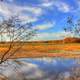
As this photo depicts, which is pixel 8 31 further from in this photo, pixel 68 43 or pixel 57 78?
pixel 68 43

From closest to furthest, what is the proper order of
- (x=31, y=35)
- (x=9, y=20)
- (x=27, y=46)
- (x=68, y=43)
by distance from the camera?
(x=9, y=20), (x=31, y=35), (x=27, y=46), (x=68, y=43)

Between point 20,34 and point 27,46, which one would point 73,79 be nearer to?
point 20,34

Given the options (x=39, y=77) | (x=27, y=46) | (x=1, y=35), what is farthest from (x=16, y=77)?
(x=27, y=46)

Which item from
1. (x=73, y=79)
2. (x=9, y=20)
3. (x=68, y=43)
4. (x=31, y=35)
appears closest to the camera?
(x=73, y=79)

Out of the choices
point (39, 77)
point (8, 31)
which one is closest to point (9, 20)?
point (8, 31)

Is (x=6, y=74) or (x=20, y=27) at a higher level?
(x=20, y=27)

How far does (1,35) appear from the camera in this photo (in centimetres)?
1972

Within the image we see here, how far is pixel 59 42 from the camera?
242 feet

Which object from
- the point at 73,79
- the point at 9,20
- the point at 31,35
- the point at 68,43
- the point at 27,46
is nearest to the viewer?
the point at 73,79

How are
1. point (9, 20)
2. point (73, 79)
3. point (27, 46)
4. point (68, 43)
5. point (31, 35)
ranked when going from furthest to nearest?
point (68, 43) → point (27, 46) → point (31, 35) → point (9, 20) → point (73, 79)

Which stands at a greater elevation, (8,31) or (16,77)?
(8,31)

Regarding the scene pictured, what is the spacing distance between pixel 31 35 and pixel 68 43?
1929 inches

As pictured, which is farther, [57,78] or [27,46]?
[27,46]

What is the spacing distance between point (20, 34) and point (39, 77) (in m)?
3.37
